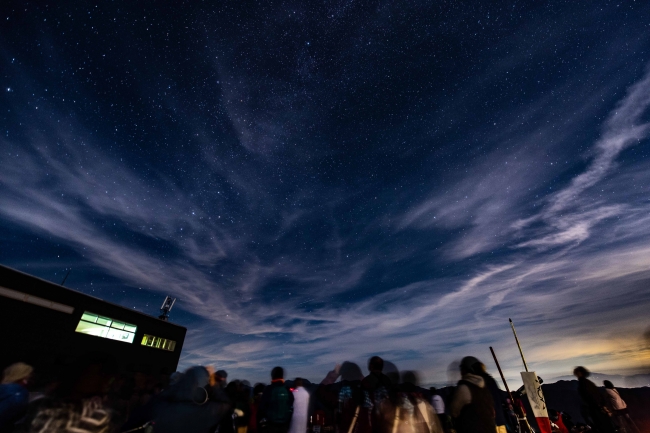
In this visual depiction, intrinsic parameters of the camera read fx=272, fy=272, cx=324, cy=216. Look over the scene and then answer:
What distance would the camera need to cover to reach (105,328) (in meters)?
20.4

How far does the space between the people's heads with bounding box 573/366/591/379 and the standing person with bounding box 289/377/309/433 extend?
7112 mm

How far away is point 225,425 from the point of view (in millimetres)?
4688

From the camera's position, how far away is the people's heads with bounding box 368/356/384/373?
4020 millimetres

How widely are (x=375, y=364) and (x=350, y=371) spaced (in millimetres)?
1077

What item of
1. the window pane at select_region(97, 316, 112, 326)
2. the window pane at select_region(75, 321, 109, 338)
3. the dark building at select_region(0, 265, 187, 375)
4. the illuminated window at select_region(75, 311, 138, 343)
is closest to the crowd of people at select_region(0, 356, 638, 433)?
the dark building at select_region(0, 265, 187, 375)

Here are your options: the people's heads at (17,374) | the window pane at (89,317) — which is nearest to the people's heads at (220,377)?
the people's heads at (17,374)

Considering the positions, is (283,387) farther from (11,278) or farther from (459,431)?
(11,278)

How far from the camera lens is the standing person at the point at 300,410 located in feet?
16.5

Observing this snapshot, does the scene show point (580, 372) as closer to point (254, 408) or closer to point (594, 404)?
point (594, 404)

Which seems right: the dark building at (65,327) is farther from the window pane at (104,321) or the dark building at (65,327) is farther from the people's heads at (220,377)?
the people's heads at (220,377)

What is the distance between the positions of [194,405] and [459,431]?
3403 millimetres

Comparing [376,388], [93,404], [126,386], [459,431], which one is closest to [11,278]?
[126,386]

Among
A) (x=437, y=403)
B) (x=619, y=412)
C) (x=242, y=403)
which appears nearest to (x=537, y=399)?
(x=619, y=412)

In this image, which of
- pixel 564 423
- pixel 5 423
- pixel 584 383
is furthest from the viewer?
pixel 564 423
